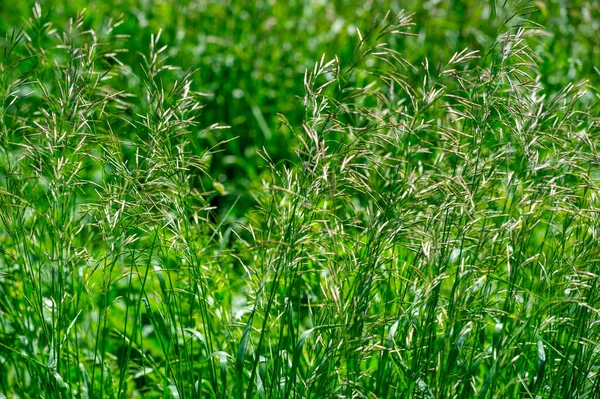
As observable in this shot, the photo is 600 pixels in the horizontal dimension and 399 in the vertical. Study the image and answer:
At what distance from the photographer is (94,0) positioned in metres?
5.80

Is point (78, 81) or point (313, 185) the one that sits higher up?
point (78, 81)

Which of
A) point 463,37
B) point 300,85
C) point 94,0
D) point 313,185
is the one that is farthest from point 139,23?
point 313,185

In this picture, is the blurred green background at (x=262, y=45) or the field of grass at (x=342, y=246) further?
the blurred green background at (x=262, y=45)

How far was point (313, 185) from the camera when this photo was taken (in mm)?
1843

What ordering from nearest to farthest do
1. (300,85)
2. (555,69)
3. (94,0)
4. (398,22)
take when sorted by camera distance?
(398,22) → (555,69) → (300,85) → (94,0)

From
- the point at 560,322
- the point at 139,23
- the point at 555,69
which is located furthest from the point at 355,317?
the point at 139,23

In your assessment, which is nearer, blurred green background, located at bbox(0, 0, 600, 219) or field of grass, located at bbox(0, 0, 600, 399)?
field of grass, located at bbox(0, 0, 600, 399)

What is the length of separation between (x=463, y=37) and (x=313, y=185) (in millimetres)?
3610

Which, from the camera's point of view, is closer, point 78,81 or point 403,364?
point 403,364

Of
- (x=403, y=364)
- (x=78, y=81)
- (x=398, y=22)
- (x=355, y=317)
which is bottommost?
(x=403, y=364)

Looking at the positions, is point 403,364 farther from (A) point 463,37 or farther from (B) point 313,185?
(A) point 463,37

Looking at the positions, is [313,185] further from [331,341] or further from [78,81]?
[78,81]

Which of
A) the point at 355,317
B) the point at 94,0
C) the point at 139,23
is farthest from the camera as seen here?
the point at 94,0

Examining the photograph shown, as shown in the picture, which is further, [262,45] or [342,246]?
[262,45]
